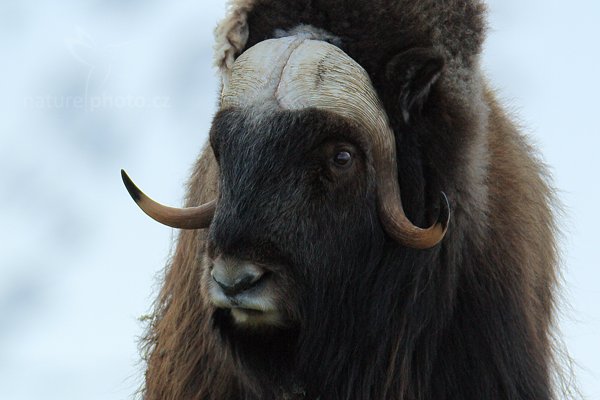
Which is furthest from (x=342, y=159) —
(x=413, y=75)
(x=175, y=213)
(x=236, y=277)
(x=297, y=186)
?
(x=175, y=213)

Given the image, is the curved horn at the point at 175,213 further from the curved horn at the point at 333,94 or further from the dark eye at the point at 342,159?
the dark eye at the point at 342,159

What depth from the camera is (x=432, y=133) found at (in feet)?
17.3

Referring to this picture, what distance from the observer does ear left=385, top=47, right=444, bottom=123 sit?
5.16m

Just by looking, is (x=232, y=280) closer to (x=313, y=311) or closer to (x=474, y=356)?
(x=313, y=311)

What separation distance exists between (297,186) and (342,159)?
23cm

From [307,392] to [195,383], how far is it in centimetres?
60

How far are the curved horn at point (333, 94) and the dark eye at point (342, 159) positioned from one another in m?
0.12

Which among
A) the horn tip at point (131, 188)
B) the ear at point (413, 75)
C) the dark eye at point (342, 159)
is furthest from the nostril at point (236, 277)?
the ear at point (413, 75)

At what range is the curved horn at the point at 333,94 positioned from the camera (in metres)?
5.10

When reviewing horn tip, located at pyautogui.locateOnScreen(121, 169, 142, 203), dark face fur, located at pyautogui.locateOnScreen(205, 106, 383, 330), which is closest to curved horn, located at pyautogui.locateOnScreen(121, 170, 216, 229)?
horn tip, located at pyautogui.locateOnScreen(121, 169, 142, 203)

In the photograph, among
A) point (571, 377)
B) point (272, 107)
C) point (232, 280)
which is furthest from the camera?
point (571, 377)

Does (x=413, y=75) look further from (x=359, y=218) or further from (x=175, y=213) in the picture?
(x=175, y=213)

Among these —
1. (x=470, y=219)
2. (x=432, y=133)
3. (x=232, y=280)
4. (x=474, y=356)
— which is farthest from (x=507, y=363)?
(x=232, y=280)

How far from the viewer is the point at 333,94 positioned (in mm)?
5129
